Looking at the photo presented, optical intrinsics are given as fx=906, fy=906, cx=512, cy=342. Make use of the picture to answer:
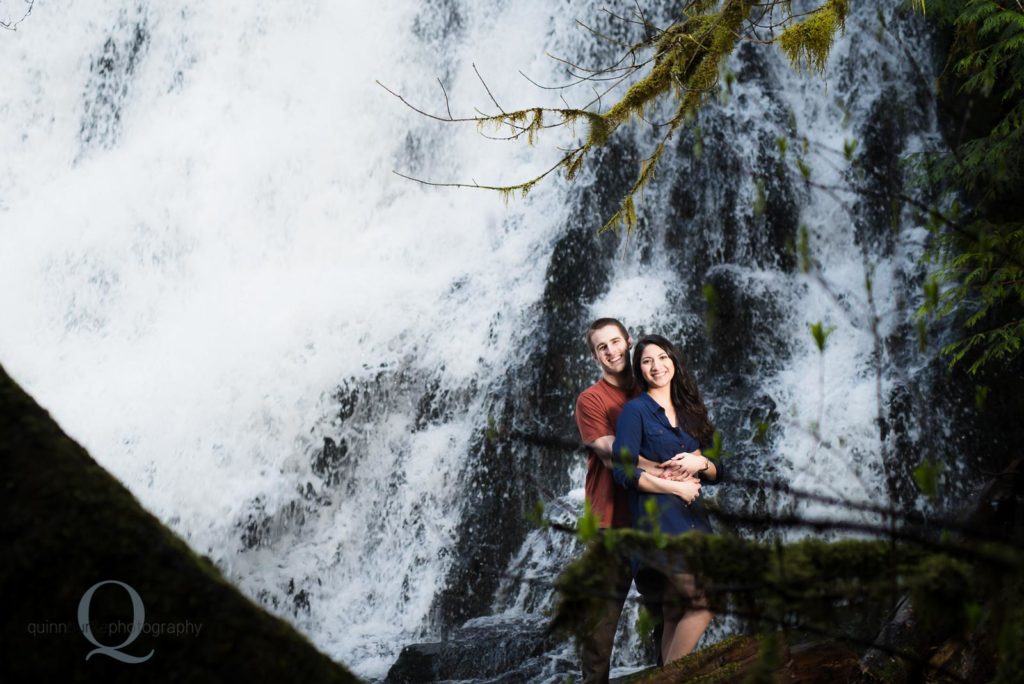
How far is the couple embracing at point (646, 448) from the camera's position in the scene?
3594 millimetres

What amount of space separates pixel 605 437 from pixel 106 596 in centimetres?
251

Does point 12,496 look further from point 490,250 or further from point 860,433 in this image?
point 490,250

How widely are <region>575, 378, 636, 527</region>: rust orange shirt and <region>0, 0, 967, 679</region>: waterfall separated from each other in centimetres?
234

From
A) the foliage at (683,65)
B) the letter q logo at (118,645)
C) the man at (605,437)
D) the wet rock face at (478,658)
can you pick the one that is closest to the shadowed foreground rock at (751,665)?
the man at (605,437)

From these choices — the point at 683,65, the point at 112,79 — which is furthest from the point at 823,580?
the point at 112,79

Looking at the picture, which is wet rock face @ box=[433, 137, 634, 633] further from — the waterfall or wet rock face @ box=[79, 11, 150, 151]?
wet rock face @ box=[79, 11, 150, 151]

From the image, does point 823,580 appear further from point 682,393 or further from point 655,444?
point 682,393

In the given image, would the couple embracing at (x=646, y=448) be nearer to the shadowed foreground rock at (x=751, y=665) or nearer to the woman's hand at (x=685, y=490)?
the woman's hand at (x=685, y=490)

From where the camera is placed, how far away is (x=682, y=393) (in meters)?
3.94

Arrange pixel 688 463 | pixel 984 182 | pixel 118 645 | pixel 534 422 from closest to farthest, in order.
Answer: pixel 118 645, pixel 688 463, pixel 984 182, pixel 534 422

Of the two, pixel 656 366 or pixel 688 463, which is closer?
pixel 688 463

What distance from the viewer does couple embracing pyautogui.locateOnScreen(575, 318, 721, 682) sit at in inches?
141

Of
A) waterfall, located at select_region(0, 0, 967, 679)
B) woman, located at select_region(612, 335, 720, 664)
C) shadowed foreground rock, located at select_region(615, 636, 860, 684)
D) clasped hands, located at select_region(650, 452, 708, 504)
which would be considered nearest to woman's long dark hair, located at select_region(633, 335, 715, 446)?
woman, located at select_region(612, 335, 720, 664)

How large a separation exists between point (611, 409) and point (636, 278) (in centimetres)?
569
